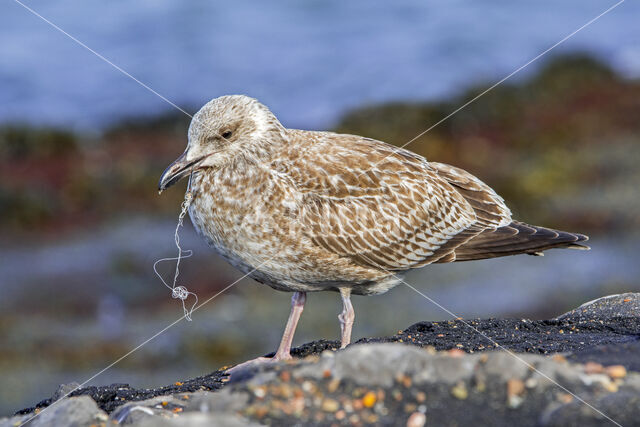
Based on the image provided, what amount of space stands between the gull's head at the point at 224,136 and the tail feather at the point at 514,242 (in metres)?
1.95

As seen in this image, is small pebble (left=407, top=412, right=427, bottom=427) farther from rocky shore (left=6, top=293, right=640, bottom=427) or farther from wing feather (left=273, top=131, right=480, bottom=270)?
wing feather (left=273, top=131, right=480, bottom=270)

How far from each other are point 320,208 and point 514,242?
6.03ft

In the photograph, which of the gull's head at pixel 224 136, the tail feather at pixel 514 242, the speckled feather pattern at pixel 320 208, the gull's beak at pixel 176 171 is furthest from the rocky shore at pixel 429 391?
the tail feather at pixel 514 242

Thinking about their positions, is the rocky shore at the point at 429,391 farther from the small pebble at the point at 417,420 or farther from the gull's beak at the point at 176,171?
the gull's beak at the point at 176,171

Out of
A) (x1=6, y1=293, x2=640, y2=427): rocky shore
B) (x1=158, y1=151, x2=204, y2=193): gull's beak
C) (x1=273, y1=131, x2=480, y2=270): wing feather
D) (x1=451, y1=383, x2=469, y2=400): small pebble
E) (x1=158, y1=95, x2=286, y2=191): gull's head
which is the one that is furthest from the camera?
(x1=273, y1=131, x2=480, y2=270): wing feather

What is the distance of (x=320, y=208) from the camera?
6.98 meters

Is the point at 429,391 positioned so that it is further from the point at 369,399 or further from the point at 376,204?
the point at 376,204

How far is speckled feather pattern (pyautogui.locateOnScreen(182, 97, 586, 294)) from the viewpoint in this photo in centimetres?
666

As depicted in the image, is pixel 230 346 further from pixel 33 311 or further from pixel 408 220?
pixel 408 220

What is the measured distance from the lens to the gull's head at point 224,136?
674cm

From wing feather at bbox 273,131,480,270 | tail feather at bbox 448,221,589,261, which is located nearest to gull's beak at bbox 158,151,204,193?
wing feather at bbox 273,131,480,270

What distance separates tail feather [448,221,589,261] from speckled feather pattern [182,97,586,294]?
1.4 inches

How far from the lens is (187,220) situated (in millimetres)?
15469

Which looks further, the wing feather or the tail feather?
the tail feather
